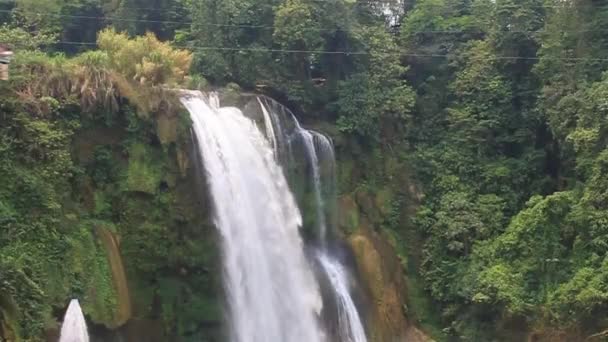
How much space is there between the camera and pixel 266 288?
18.0 m

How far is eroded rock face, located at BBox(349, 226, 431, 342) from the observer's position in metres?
19.6

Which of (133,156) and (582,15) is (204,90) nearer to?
(133,156)

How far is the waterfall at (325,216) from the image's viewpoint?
738 inches

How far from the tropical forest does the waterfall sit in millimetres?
59

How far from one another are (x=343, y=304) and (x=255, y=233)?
277 cm

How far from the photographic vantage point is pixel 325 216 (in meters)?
20.3

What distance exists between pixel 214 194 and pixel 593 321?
8.76 meters

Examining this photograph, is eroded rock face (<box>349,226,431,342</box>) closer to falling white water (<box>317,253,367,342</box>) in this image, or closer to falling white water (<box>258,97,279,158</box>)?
falling white water (<box>317,253,367,342</box>)

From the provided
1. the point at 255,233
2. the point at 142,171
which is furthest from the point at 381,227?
the point at 142,171

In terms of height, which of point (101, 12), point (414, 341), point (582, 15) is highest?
point (101, 12)

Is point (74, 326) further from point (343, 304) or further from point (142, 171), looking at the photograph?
point (343, 304)

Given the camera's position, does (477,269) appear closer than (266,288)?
No

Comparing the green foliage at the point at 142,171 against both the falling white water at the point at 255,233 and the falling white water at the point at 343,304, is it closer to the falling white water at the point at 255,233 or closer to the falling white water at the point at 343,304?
the falling white water at the point at 255,233

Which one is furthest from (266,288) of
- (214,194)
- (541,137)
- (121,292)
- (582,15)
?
(582,15)
